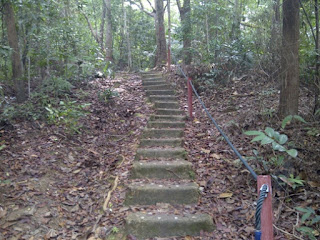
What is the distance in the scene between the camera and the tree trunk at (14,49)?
6.11 m

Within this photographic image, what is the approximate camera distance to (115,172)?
4785 mm

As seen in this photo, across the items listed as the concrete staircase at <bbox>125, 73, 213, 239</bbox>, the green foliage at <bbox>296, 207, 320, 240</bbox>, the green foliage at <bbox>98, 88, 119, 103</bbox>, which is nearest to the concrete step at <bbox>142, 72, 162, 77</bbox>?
the green foliage at <bbox>98, 88, 119, 103</bbox>

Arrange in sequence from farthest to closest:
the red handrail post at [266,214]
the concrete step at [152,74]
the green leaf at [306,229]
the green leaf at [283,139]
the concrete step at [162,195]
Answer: the concrete step at [152,74]
the concrete step at [162,195]
the green leaf at [306,229]
the green leaf at [283,139]
the red handrail post at [266,214]

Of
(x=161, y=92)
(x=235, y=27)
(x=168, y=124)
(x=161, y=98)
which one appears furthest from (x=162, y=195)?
(x=235, y=27)

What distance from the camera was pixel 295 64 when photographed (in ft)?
15.4

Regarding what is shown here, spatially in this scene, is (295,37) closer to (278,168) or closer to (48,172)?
(278,168)

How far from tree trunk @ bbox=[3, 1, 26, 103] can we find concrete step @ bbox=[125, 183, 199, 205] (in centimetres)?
407

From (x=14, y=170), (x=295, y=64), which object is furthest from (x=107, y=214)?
(x=295, y=64)

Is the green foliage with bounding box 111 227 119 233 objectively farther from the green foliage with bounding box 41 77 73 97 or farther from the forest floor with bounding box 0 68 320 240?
the green foliage with bounding box 41 77 73 97

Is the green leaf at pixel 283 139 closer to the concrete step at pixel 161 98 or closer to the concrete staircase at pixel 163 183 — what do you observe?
the concrete staircase at pixel 163 183

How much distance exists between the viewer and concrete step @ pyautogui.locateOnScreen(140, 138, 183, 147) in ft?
18.2

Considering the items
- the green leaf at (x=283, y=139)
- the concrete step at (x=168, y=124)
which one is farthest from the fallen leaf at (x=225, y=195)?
the concrete step at (x=168, y=124)

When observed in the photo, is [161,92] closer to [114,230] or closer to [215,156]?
[215,156]

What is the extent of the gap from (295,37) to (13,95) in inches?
267
